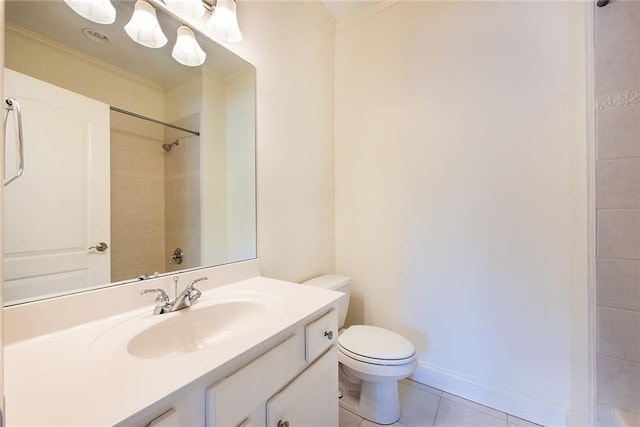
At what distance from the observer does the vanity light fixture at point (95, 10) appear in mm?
847

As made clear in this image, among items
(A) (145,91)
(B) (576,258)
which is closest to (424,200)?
(B) (576,258)

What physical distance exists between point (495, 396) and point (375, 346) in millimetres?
742

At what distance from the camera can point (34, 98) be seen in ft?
2.49

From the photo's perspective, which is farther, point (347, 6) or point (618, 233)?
point (347, 6)

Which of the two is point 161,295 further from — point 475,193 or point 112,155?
point 475,193

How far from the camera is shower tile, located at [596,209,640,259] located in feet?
3.66

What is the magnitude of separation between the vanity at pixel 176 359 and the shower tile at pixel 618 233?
1.23 metres

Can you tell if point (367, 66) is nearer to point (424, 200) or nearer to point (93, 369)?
point (424, 200)

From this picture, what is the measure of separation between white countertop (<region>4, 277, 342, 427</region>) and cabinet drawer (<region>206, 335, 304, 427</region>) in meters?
0.06

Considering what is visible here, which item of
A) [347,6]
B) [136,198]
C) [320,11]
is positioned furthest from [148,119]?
[347,6]

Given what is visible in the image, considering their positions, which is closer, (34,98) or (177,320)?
(34,98)

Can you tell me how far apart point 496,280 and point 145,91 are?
186 cm

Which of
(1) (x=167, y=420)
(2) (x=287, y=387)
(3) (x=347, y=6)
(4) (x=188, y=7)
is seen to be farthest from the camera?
(3) (x=347, y=6)

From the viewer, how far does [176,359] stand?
0.61 m
